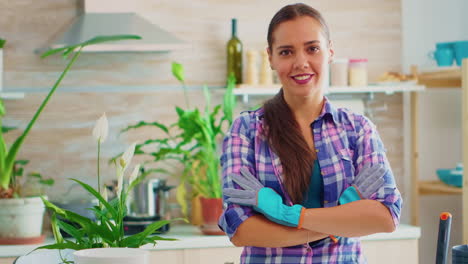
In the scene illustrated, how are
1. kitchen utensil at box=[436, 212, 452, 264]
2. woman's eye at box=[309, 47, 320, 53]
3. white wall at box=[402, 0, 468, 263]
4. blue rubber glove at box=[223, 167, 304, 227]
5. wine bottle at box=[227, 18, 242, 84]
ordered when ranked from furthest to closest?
white wall at box=[402, 0, 468, 263] < wine bottle at box=[227, 18, 242, 84] < woman's eye at box=[309, 47, 320, 53] < blue rubber glove at box=[223, 167, 304, 227] < kitchen utensil at box=[436, 212, 452, 264]

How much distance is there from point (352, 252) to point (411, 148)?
88.5 inches

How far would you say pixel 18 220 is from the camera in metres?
3.35

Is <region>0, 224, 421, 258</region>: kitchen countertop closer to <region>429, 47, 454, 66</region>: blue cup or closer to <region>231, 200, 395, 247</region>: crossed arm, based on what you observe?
<region>429, 47, 454, 66</region>: blue cup

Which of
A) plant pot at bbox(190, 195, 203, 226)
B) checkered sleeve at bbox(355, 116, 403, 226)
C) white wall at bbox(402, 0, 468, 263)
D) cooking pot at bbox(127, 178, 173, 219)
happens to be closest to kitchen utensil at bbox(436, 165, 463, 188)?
white wall at bbox(402, 0, 468, 263)

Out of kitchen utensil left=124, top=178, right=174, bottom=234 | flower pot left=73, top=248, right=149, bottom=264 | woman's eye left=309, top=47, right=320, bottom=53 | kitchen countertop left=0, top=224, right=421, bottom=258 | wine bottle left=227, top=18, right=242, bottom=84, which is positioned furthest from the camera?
wine bottle left=227, top=18, right=242, bottom=84

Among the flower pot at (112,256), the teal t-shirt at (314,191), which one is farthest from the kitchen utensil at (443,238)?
the flower pot at (112,256)

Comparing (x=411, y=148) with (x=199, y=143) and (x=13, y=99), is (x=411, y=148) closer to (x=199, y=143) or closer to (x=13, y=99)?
(x=199, y=143)

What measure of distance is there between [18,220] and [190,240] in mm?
783

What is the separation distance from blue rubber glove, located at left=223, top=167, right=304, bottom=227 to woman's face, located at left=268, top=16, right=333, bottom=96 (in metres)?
0.27

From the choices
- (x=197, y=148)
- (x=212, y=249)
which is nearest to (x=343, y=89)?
(x=197, y=148)

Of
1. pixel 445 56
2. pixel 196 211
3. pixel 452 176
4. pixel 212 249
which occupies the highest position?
pixel 445 56

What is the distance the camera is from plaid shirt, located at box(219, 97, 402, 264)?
1.98 m

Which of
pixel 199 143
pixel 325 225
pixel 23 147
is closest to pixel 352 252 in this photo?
pixel 325 225

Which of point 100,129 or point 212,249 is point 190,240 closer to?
point 212,249
